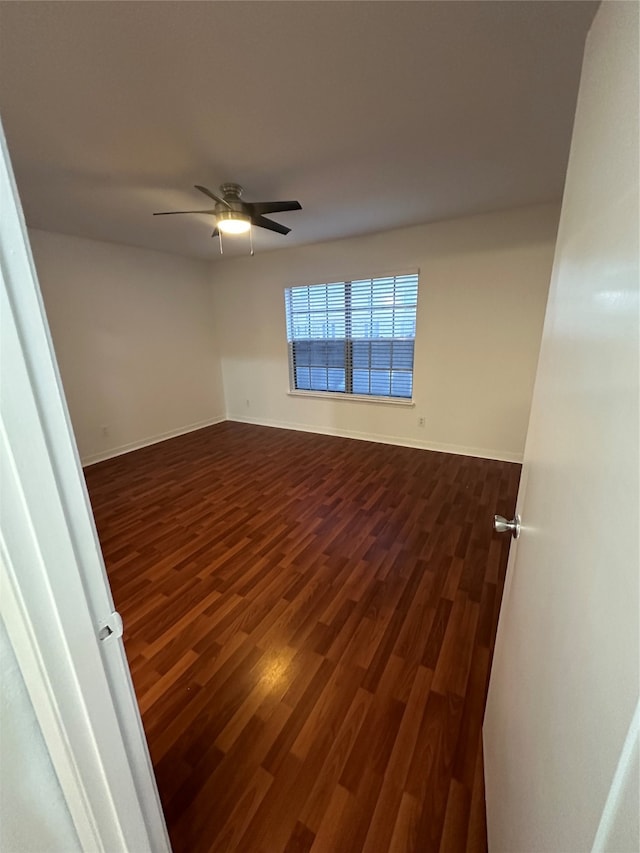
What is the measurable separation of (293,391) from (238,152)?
3.07 m

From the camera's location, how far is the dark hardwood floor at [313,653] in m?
1.04

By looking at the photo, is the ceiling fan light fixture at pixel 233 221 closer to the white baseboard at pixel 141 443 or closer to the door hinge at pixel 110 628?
the door hinge at pixel 110 628

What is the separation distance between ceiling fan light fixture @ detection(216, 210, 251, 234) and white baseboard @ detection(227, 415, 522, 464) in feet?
9.09

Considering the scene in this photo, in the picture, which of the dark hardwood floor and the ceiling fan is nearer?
the dark hardwood floor

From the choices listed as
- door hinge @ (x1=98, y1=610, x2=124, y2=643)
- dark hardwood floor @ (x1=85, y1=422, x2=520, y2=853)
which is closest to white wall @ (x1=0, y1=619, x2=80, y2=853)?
door hinge @ (x1=98, y1=610, x2=124, y2=643)

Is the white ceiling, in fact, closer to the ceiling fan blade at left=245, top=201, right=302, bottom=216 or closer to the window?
the ceiling fan blade at left=245, top=201, right=302, bottom=216

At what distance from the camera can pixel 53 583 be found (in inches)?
18.8

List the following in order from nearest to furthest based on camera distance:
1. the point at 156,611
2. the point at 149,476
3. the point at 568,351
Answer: the point at 568,351
the point at 156,611
the point at 149,476

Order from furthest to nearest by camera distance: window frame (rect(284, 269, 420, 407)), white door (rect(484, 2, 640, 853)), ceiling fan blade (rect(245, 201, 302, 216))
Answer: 1. window frame (rect(284, 269, 420, 407))
2. ceiling fan blade (rect(245, 201, 302, 216))
3. white door (rect(484, 2, 640, 853))

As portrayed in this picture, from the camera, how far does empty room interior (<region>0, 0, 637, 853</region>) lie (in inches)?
43.3

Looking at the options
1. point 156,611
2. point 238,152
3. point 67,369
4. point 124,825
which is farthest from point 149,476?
point 124,825

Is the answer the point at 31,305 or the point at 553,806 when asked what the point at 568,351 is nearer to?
the point at 553,806

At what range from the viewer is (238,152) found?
6.37 feet

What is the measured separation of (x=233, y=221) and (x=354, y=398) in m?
2.53
